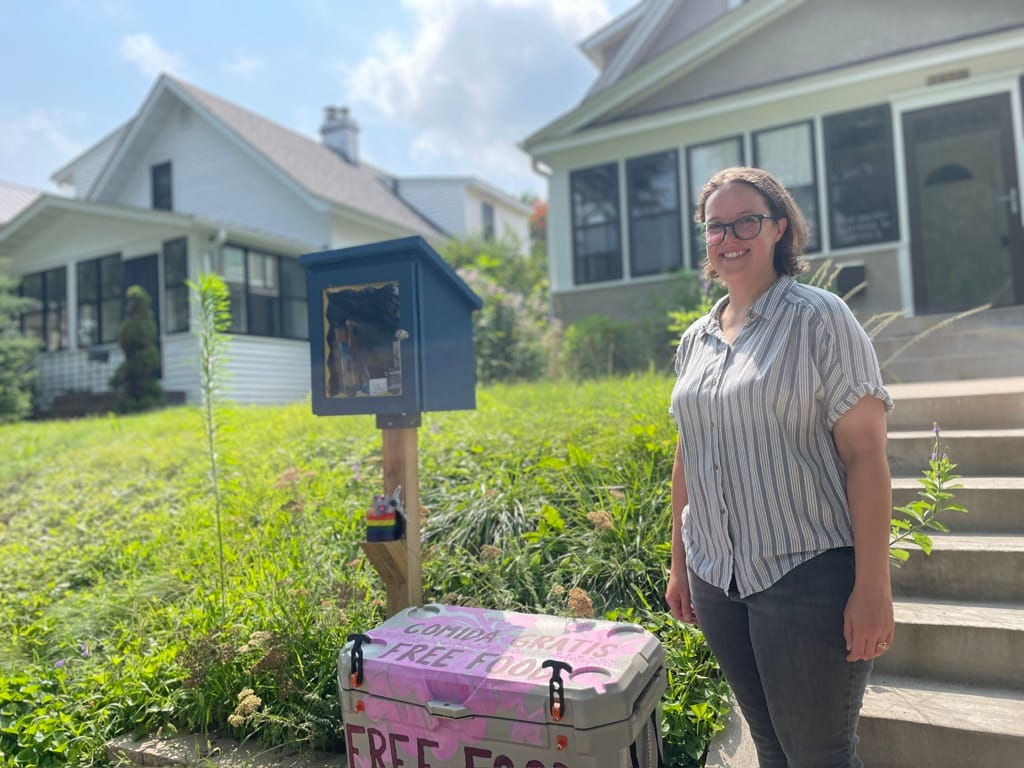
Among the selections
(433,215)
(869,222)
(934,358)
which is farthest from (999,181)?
(433,215)

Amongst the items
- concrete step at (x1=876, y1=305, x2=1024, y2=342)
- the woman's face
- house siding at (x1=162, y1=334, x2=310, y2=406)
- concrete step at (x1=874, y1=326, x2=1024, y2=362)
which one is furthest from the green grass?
house siding at (x1=162, y1=334, x2=310, y2=406)

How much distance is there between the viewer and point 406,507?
2.61m

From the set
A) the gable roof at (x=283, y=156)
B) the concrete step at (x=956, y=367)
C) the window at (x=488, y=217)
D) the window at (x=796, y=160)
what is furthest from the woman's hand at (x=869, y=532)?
the window at (x=488, y=217)

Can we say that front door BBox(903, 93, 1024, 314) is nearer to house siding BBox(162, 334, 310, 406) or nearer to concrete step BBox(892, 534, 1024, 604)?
concrete step BBox(892, 534, 1024, 604)

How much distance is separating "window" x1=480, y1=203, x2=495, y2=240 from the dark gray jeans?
19816 mm

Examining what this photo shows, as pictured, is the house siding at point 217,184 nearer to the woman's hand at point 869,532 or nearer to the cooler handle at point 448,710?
the cooler handle at point 448,710

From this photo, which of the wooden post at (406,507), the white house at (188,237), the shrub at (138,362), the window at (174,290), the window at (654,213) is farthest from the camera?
the window at (174,290)

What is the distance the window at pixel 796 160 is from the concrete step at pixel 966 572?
23.0ft

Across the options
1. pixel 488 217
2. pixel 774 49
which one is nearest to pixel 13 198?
pixel 488 217

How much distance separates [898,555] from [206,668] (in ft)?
8.63

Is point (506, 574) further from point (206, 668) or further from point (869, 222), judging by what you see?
point (869, 222)

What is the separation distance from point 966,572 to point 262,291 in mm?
13253

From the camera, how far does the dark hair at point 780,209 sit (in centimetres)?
180

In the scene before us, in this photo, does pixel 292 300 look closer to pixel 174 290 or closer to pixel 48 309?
pixel 174 290
